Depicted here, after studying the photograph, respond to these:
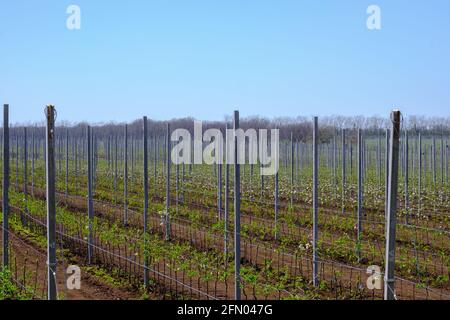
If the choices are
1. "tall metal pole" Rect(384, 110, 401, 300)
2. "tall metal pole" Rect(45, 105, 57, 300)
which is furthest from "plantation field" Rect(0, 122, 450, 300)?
"tall metal pole" Rect(384, 110, 401, 300)

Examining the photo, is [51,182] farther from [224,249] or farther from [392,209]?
[224,249]

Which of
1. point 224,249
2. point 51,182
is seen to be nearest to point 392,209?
point 51,182

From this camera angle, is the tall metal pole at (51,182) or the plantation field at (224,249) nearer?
the tall metal pole at (51,182)

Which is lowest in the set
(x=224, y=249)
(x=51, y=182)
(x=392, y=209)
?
(x=224, y=249)

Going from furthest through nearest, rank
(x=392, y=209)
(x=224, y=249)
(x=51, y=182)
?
(x=224, y=249), (x=51, y=182), (x=392, y=209)

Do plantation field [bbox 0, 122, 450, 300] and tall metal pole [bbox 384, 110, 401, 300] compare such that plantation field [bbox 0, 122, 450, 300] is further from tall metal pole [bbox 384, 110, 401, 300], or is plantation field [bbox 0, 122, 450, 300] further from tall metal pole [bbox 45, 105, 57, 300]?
tall metal pole [bbox 384, 110, 401, 300]

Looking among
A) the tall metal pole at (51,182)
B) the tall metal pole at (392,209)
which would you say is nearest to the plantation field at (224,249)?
the tall metal pole at (51,182)

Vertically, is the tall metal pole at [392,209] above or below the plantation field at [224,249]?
above

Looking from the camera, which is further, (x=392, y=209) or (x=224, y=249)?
(x=224, y=249)

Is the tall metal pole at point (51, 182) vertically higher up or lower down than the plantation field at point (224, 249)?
higher up

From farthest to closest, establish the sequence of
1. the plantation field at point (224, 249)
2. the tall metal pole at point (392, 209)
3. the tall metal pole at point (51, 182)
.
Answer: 1. the plantation field at point (224, 249)
2. the tall metal pole at point (51, 182)
3. the tall metal pole at point (392, 209)

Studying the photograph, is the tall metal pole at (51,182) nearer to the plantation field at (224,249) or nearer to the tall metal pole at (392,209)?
the plantation field at (224,249)

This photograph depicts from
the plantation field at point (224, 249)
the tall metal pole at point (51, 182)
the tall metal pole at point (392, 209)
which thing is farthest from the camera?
the plantation field at point (224, 249)

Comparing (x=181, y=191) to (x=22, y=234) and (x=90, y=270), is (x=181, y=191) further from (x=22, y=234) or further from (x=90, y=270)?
(x=90, y=270)
